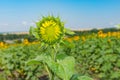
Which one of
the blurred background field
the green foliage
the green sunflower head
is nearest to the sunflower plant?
the green sunflower head

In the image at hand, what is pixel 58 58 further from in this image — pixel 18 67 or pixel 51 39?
pixel 18 67

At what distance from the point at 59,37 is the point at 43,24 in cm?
9

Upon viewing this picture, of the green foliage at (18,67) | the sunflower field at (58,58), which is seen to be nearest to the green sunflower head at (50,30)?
the sunflower field at (58,58)

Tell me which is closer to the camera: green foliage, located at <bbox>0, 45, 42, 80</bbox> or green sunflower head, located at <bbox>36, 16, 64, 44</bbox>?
green sunflower head, located at <bbox>36, 16, 64, 44</bbox>

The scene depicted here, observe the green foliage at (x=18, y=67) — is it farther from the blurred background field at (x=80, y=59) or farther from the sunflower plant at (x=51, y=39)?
the sunflower plant at (x=51, y=39)

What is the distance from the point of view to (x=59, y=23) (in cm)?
167

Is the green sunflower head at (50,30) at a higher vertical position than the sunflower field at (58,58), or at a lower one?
higher

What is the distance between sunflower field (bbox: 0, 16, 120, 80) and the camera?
1.66 metres

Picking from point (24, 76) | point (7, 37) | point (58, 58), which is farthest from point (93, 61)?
point (7, 37)

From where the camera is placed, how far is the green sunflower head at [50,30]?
5.43 feet

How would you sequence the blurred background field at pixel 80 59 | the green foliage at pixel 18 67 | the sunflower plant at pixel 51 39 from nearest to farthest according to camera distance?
the sunflower plant at pixel 51 39, the blurred background field at pixel 80 59, the green foliage at pixel 18 67

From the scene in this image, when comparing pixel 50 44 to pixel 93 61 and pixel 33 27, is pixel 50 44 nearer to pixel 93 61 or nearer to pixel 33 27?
pixel 33 27

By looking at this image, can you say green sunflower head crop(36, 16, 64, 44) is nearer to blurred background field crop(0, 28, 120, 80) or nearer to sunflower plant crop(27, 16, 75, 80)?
sunflower plant crop(27, 16, 75, 80)

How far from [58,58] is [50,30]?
0.24 meters
